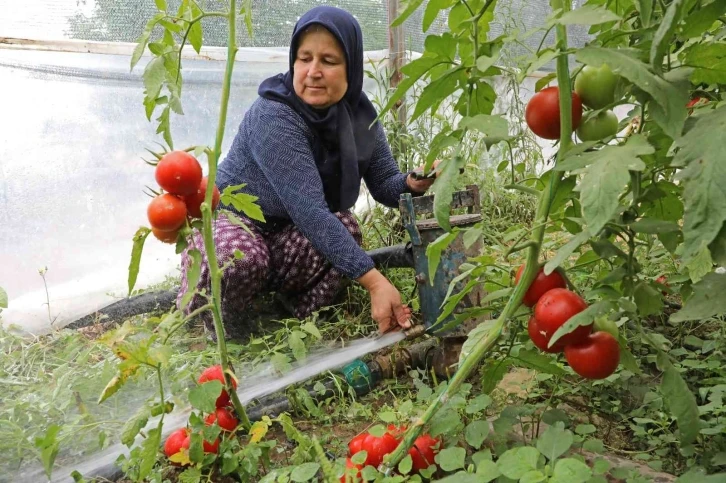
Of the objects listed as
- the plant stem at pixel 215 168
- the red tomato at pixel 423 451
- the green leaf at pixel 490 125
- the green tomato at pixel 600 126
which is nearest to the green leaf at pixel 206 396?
the plant stem at pixel 215 168

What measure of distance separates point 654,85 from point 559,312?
11.7 inches

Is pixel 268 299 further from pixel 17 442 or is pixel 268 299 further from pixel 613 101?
pixel 613 101

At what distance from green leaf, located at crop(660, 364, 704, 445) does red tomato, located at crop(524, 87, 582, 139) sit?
1.12 ft

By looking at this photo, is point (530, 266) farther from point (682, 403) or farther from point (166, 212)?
point (166, 212)

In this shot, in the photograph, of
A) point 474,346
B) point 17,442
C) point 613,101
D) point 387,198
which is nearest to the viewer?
point 613,101

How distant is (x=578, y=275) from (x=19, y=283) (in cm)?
191

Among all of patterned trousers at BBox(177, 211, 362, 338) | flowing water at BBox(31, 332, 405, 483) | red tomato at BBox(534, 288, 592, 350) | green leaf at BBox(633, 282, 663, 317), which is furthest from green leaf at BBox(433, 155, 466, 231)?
patterned trousers at BBox(177, 211, 362, 338)

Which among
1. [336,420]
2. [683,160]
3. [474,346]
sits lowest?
[336,420]

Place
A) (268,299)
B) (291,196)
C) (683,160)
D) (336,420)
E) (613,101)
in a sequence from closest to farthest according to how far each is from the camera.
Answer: (683,160), (613,101), (336,420), (291,196), (268,299)

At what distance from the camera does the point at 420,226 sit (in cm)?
145

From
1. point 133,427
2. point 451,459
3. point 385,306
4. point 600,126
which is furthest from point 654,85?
point 385,306

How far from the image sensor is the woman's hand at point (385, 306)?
1.62 meters

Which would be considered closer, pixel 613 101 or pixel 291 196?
pixel 613 101

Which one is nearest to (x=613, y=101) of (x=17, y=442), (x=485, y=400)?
(x=485, y=400)
